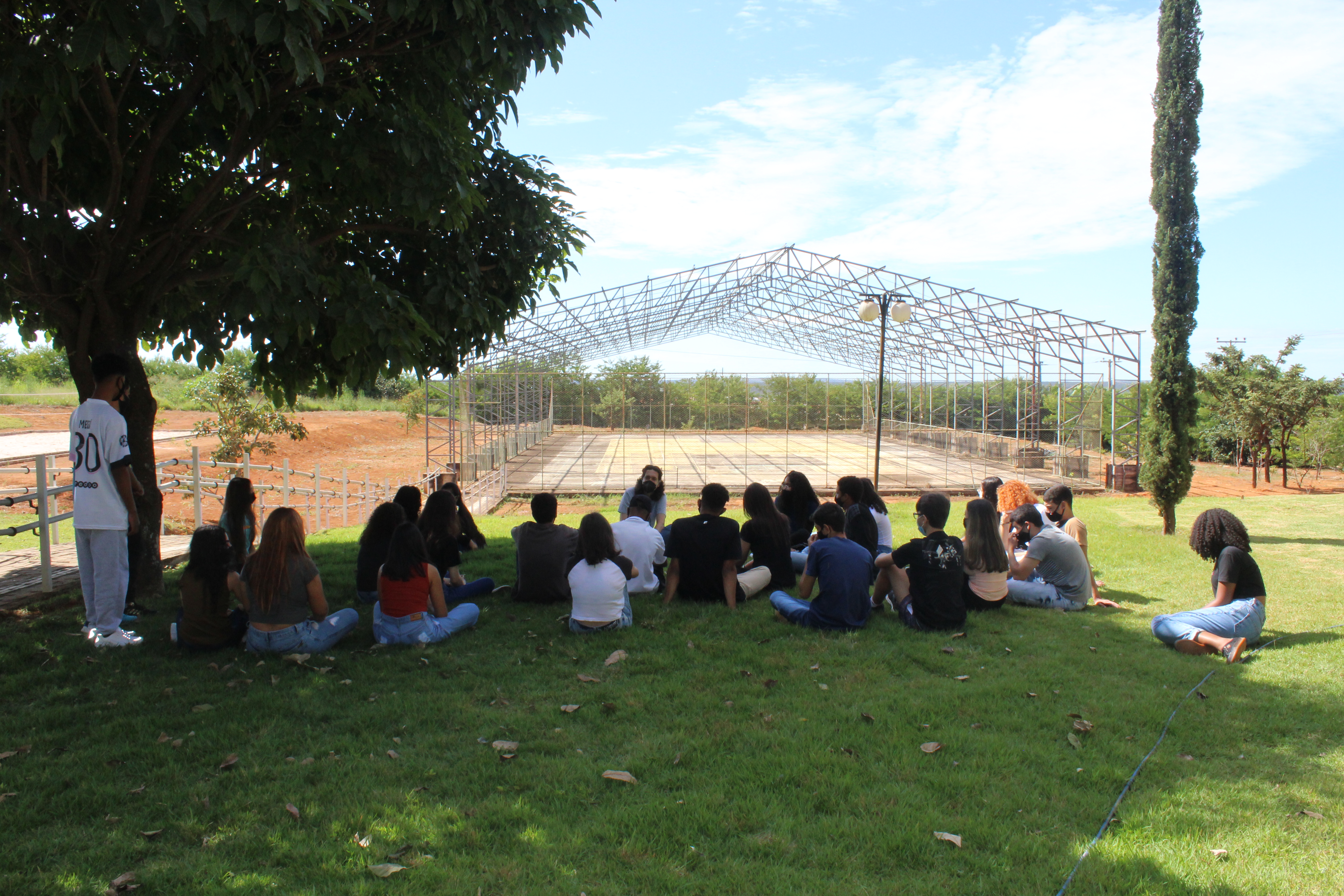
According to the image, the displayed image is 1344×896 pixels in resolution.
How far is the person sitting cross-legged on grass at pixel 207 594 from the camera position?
5.11 meters

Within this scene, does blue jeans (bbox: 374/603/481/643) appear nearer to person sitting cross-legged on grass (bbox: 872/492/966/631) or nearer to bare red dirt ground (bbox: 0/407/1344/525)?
person sitting cross-legged on grass (bbox: 872/492/966/631)

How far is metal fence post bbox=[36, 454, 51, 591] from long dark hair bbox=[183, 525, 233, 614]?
2.23 meters

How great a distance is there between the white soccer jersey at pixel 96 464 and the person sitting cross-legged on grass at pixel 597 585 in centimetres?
305

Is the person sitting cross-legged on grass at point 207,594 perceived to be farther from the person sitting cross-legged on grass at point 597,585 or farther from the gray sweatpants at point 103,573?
the person sitting cross-legged on grass at point 597,585

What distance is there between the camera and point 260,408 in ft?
64.2

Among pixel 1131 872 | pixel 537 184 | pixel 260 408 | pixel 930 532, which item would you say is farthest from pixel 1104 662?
pixel 260 408

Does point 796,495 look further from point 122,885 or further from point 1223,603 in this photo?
point 122,885

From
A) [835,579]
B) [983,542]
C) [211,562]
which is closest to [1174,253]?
[983,542]

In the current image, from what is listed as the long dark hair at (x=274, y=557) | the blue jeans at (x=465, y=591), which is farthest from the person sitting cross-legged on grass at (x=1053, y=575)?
the long dark hair at (x=274, y=557)

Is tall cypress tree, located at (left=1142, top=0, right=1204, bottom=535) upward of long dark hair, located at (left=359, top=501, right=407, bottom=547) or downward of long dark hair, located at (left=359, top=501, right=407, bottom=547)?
upward

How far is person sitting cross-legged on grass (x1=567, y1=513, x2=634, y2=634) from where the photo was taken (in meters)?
5.73

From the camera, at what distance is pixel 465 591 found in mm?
6875

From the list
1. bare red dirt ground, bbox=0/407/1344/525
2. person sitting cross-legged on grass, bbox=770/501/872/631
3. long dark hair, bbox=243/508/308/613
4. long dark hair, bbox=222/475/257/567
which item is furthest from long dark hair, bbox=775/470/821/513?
bare red dirt ground, bbox=0/407/1344/525

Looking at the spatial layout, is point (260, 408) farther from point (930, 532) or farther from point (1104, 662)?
point (1104, 662)
